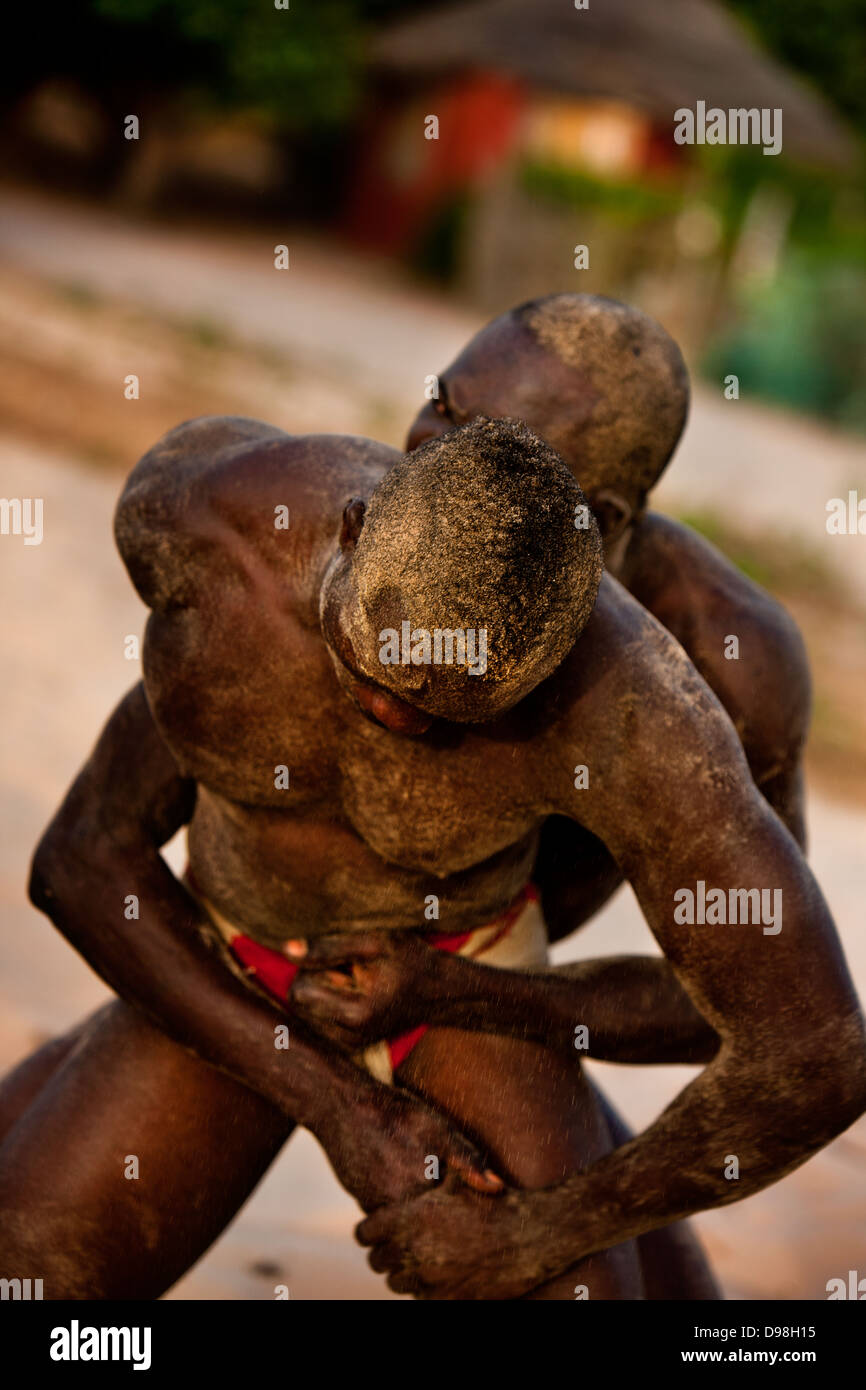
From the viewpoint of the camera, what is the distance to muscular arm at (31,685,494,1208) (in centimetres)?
214

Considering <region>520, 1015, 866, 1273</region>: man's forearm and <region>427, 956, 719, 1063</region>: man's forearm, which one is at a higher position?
<region>427, 956, 719, 1063</region>: man's forearm

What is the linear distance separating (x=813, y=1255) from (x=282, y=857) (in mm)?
1985

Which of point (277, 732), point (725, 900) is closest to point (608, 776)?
point (725, 900)

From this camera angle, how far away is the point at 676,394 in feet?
8.13

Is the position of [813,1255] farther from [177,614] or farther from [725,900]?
[177,614]

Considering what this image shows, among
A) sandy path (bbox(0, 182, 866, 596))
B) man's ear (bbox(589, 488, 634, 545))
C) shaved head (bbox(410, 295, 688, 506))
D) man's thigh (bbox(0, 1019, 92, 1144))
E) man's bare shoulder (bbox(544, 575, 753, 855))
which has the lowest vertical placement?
man's thigh (bbox(0, 1019, 92, 1144))

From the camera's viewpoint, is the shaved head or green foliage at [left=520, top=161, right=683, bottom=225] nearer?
the shaved head

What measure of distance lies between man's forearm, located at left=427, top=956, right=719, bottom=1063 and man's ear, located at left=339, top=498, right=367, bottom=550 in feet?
2.09

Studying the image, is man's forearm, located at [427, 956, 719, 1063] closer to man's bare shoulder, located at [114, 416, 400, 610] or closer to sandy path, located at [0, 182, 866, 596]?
man's bare shoulder, located at [114, 416, 400, 610]

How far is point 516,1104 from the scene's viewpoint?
221cm

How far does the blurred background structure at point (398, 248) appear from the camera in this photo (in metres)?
7.78

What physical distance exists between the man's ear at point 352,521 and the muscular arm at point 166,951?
1.93 feet

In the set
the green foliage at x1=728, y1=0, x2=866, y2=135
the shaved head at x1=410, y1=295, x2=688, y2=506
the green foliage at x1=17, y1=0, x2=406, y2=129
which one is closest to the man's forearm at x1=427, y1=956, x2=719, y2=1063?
the shaved head at x1=410, y1=295, x2=688, y2=506

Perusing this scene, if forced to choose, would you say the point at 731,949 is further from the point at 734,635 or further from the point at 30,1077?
the point at 30,1077
